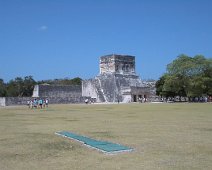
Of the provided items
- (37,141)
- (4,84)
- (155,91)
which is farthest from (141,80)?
(37,141)

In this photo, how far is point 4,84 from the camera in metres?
88.9

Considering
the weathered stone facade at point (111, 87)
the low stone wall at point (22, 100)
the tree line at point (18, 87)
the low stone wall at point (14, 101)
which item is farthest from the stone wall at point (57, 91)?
the tree line at point (18, 87)

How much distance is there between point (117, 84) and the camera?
71.6 metres

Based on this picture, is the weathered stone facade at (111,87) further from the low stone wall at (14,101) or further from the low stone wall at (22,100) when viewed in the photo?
the low stone wall at (14,101)

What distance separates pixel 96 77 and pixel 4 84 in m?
26.6

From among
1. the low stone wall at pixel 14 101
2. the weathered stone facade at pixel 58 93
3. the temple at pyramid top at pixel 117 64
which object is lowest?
the low stone wall at pixel 14 101

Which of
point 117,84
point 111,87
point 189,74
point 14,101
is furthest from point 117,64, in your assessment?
point 14,101

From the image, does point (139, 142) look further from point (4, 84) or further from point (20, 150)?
point (4, 84)

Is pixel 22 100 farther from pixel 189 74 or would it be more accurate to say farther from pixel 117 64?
pixel 189 74

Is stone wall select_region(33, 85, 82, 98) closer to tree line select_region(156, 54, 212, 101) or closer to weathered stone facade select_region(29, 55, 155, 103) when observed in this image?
weathered stone facade select_region(29, 55, 155, 103)

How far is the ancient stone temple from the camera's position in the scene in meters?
71.2

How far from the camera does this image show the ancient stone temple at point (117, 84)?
71.2 metres

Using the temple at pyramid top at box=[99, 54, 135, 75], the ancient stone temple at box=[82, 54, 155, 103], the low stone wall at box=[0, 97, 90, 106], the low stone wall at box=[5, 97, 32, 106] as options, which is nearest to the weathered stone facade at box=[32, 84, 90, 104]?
the low stone wall at box=[0, 97, 90, 106]

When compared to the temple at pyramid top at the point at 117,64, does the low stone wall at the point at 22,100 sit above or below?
below
